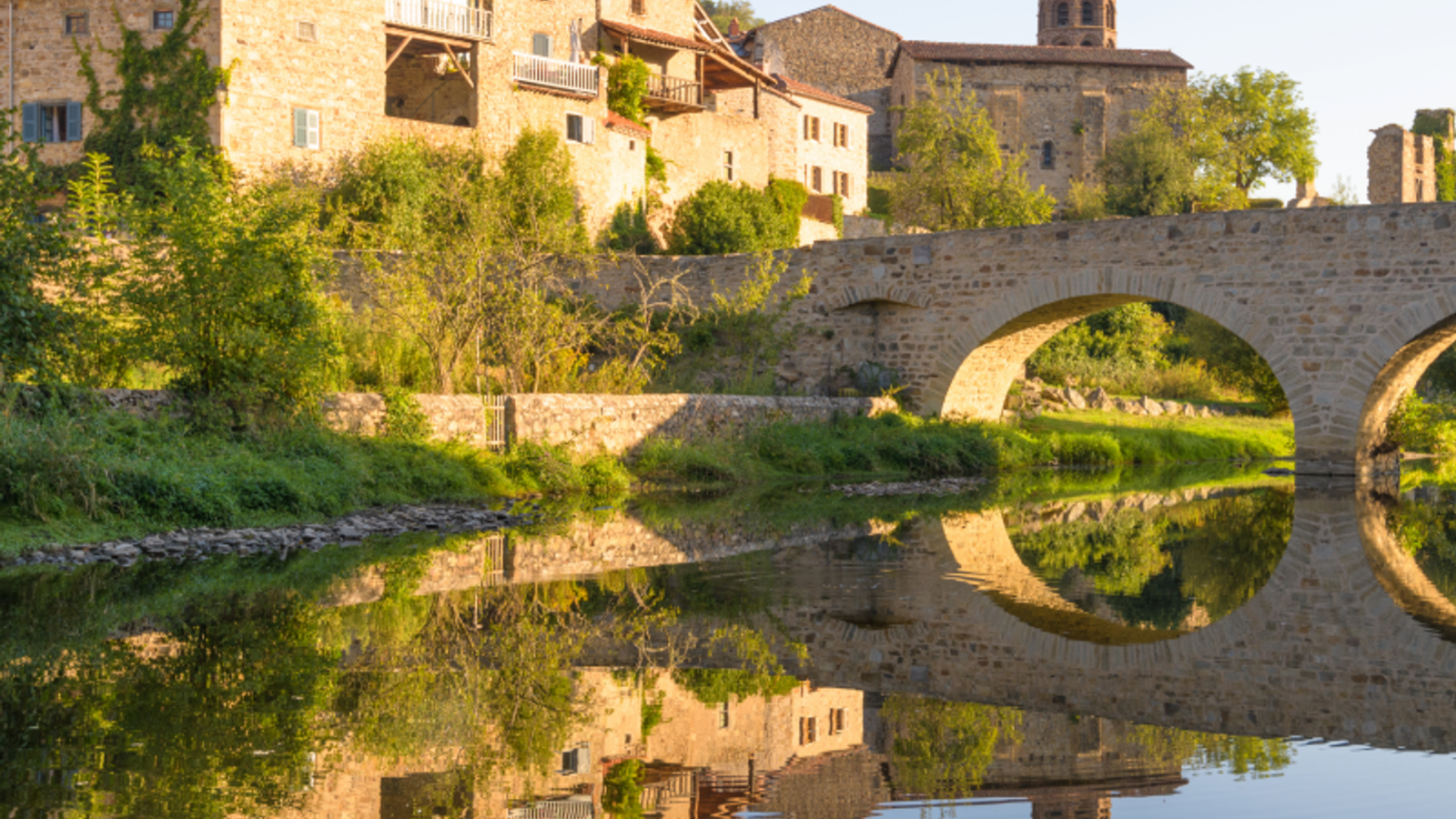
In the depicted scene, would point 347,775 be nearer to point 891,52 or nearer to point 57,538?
point 57,538

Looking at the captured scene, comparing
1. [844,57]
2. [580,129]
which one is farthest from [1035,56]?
[580,129]

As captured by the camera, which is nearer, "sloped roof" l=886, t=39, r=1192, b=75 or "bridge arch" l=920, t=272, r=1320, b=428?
"bridge arch" l=920, t=272, r=1320, b=428

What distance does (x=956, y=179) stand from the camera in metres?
36.7

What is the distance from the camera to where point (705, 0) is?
6969cm

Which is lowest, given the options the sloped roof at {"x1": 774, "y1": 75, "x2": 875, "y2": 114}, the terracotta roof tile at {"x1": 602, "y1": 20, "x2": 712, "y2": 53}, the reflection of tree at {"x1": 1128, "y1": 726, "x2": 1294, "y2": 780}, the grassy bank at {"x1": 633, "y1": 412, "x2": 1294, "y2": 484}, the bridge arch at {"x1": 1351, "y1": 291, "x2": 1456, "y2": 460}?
the reflection of tree at {"x1": 1128, "y1": 726, "x2": 1294, "y2": 780}

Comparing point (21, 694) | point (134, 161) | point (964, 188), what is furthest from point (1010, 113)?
point (21, 694)

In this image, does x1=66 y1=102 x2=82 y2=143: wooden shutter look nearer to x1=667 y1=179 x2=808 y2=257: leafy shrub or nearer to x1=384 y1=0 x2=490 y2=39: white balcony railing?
x1=384 y1=0 x2=490 y2=39: white balcony railing

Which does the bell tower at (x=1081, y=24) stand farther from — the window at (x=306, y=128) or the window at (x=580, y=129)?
the window at (x=306, y=128)

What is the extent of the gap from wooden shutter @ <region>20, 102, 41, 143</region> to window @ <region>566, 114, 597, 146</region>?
37.0 ft

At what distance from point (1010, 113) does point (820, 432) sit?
3865cm

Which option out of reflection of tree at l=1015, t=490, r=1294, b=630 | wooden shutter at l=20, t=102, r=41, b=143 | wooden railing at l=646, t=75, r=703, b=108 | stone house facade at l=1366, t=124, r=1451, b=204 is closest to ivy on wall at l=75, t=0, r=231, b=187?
wooden shutter at l=20, t=102, r=41, b=143

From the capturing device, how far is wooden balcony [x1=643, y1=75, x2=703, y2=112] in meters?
35.4

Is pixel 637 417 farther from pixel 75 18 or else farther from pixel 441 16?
pixel 75 18

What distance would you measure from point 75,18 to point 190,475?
2123cm
